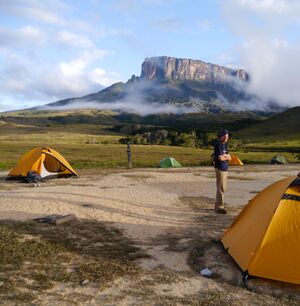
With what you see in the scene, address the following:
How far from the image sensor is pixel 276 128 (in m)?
171

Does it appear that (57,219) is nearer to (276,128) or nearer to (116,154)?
(116,154)

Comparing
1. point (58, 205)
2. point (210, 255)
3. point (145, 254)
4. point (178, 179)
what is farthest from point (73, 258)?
point (178, 179)

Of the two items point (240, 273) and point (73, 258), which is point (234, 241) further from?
point (73, 258)

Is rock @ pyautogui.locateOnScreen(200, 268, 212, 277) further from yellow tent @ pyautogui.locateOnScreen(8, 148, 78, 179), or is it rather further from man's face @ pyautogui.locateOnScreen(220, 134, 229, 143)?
yellow tent @ pyautogui.locateOnScreen(8, 148, 78, 179)

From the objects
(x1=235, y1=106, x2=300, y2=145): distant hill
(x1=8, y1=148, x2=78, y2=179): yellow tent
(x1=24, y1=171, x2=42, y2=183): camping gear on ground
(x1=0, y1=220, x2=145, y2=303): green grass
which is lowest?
(x1=0, y1=220, x2=145, y2=303): green grass

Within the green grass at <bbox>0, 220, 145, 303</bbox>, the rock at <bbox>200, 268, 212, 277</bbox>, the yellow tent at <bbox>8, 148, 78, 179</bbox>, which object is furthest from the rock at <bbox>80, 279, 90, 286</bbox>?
the yellow tent at <bbox>8, 148, 78, 179</bbox>

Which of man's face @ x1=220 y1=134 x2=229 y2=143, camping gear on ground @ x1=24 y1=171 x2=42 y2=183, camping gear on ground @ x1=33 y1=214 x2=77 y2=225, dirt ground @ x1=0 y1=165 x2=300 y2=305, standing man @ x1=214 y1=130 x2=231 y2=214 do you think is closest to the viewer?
dirt ground @ x1=0 y1=165 x2=300 y2=305

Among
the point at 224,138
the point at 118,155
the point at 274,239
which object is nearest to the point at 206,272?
the point at 274,239

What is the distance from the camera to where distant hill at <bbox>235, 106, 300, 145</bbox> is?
154 metres

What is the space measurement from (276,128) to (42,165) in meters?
158

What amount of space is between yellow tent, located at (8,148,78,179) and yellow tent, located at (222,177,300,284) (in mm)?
15341

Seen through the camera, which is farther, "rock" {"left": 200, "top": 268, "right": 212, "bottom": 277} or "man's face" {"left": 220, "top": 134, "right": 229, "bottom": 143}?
"man's face" {"left": 220, "top": 134, "right": 229, "bottom": 143}

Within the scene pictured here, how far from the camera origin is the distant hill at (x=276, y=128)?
504 feet

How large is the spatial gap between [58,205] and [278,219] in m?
8.78
